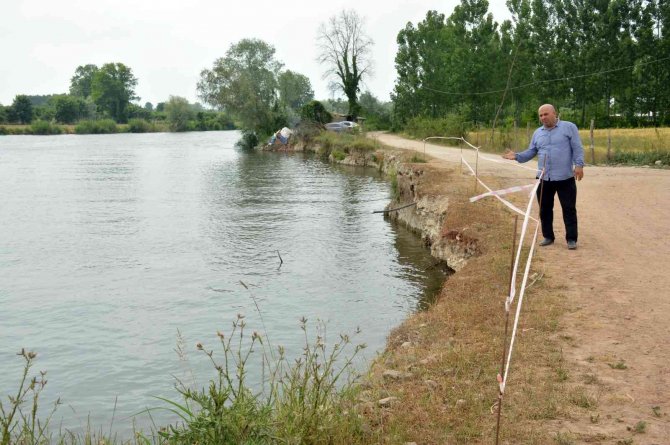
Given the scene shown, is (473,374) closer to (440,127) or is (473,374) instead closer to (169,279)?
(169,279)

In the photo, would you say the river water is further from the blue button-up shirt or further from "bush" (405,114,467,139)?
"bush" (405,114,467,139)

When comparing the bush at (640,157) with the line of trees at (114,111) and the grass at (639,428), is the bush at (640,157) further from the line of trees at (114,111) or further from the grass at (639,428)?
the line of trees at (114,111)

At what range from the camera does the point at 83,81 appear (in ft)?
597

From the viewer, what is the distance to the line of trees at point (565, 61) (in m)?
44.0

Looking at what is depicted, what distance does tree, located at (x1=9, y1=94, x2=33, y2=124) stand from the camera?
12925 centimetres

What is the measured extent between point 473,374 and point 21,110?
142775mm

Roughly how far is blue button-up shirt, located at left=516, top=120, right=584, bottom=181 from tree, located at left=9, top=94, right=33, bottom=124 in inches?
5480

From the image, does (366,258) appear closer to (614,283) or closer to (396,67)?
(614,283)

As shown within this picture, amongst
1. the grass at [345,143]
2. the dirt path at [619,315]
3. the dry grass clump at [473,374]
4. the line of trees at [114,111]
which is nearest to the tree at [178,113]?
the line of trees at [114,111]

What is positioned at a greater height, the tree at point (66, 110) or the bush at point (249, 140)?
the tree at point (66, 110)

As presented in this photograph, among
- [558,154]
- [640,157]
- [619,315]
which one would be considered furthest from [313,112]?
[619,315]

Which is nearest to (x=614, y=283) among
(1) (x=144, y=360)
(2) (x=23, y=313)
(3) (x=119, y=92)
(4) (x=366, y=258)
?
(1) (x=144, y=360)

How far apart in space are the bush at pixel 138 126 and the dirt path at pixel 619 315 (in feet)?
406

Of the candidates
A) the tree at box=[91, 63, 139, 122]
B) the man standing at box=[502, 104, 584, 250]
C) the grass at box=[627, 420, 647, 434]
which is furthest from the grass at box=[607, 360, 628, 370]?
the tree at box=[91, 63, 139, 122]
